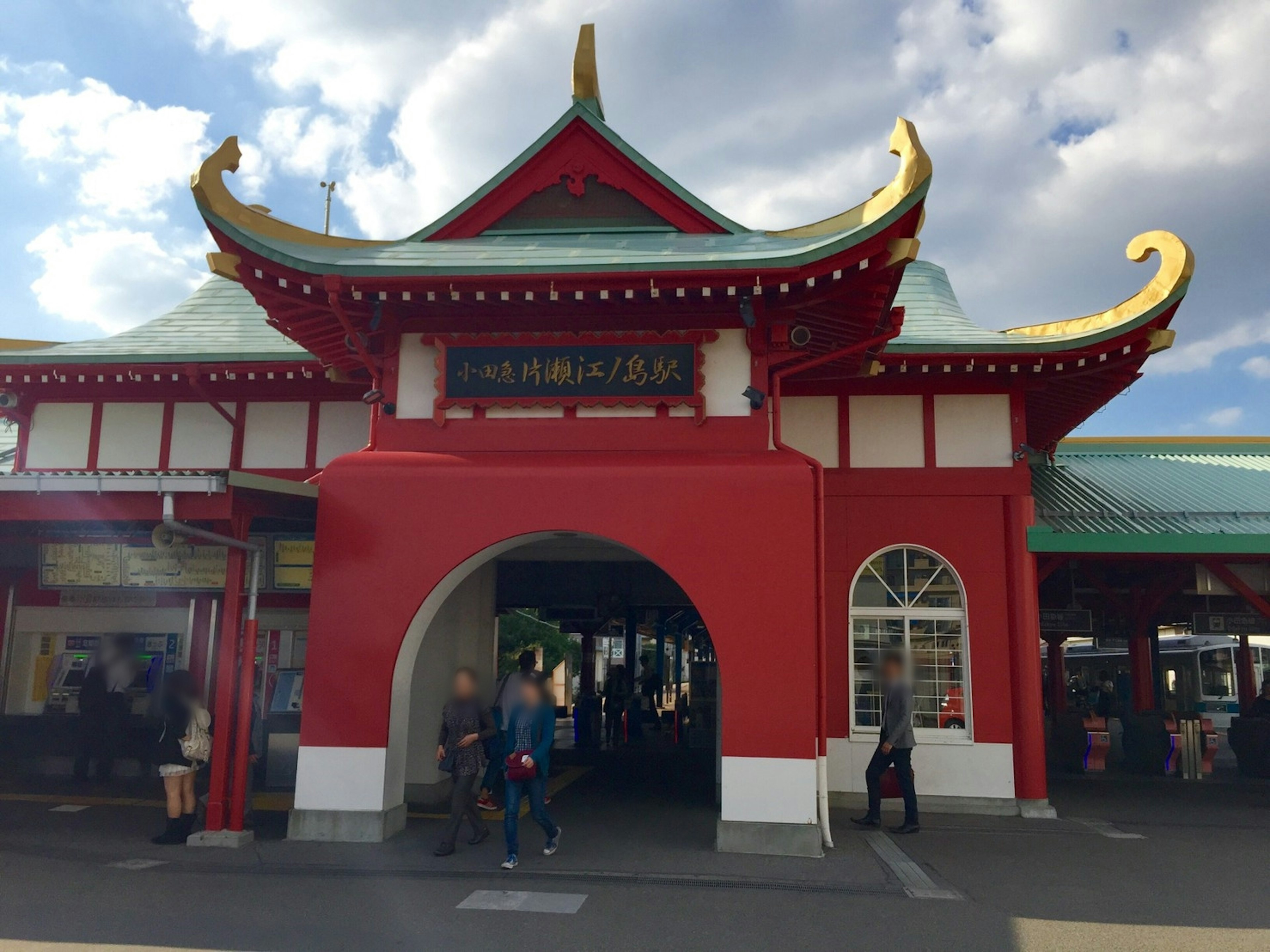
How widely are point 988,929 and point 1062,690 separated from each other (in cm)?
1589

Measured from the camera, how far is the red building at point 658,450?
7.92 metres

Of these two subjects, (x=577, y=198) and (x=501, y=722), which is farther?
(x=577, y=198)

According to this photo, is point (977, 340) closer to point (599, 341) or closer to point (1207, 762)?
point (599, 341)

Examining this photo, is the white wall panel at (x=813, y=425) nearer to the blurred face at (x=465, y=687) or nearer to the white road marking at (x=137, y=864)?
the blurred face at (x=465, y=687)

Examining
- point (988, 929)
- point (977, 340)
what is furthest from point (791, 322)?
point (988, 929)

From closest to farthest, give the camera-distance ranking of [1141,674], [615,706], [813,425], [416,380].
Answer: [416,380], [813,425], [1141,674], [615,706]

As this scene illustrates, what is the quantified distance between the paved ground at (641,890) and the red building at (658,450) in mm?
670

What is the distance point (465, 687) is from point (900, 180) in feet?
19.2

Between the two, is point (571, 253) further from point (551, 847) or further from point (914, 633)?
point (914, 633)

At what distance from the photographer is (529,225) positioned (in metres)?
9.72

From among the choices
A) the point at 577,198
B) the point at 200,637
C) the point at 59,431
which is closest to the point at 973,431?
the point at 577,198

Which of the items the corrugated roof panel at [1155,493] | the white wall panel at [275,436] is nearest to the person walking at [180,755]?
the white wall panel at [275,436]

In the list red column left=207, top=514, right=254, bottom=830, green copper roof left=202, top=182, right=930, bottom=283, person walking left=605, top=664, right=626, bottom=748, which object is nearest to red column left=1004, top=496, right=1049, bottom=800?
green copper roof left=202, top=182, right=930, bottom=283

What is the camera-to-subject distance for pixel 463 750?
7.74 m
